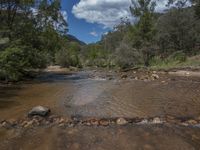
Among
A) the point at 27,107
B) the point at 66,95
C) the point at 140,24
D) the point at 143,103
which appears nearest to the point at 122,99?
the point at 143,103

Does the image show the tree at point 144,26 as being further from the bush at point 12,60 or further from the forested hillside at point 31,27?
the bush at point 12,60

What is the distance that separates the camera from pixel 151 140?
21.6ft

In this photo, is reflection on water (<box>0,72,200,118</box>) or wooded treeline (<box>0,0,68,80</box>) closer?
reflection on water (<box>0,72,200,118</box>)

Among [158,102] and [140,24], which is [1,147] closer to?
[158,102]

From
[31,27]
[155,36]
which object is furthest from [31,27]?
[155,36]

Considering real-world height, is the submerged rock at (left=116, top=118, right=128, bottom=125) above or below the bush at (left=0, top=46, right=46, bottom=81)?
below

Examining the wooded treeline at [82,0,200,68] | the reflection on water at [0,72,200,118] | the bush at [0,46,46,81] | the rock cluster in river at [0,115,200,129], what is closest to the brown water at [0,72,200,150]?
the reflection on water at [0,72,200,118]

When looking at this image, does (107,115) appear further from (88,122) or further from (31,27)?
(31,27)

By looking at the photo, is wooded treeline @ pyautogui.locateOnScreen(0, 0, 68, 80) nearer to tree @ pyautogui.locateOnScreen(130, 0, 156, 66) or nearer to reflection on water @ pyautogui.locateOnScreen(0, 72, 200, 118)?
reflection on water @ pyautogui.locateOnScreen(0, 72, 200, 118)

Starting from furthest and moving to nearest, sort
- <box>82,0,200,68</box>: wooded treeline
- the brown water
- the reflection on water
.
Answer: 1. <box>82,0,200,68</box>: wooded treeline
2. the reflection on water
3. the brown water

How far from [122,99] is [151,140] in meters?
5.49

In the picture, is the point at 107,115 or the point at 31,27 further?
the point at 31,27

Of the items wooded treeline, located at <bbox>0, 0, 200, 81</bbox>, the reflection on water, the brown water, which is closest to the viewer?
the brown water

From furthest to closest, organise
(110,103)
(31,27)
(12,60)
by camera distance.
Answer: (31,27)
(12,60)
(110,103)
